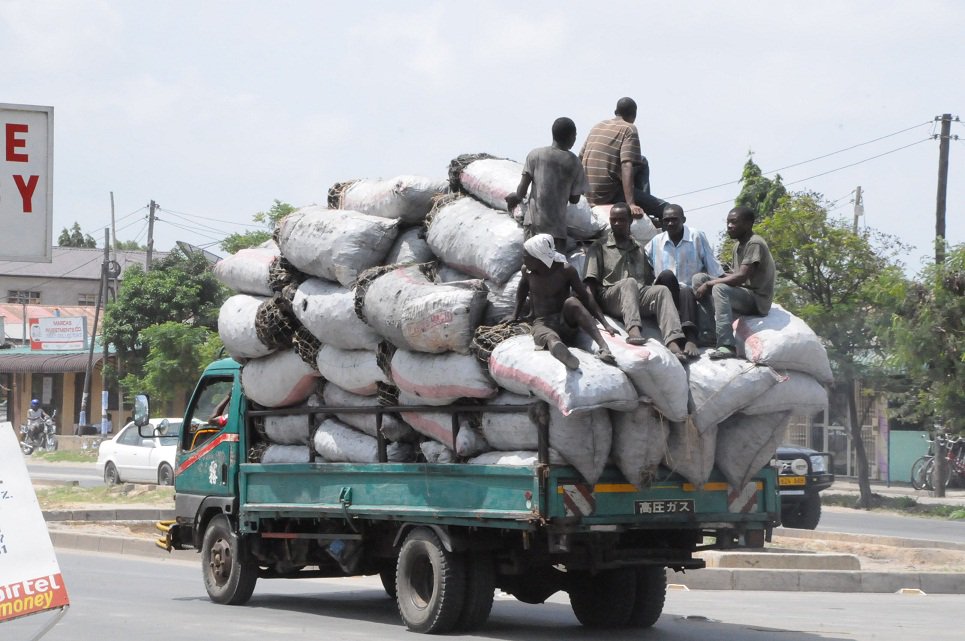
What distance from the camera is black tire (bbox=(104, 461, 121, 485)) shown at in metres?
26.7

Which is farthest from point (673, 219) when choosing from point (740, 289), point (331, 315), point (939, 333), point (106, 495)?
point (106, 495)

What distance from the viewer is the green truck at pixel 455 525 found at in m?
8.55

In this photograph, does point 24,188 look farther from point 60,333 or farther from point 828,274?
point 60,333

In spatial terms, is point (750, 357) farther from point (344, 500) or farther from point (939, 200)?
point (939, 200)

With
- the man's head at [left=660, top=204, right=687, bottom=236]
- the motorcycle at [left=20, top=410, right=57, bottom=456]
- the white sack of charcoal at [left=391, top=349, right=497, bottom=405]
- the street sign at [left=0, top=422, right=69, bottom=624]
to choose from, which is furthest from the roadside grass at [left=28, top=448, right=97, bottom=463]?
the street sign at [left=0, top=422, right=69, bottom=624]

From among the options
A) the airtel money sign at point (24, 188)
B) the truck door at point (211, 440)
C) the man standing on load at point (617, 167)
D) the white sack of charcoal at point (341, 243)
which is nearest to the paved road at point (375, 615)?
the truck door at point (211, 440)

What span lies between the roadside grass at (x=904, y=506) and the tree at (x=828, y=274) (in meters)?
0.42

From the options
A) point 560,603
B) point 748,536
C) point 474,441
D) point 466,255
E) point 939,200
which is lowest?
point 560,603

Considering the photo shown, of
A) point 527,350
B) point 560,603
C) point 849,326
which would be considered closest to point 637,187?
point 527,350

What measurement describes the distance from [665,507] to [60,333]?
1976 inches

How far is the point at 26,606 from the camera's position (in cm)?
626

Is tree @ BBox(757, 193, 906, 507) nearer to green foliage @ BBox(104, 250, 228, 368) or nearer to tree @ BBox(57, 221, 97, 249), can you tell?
green foliage @ BBox(104, 250, 228, 368)

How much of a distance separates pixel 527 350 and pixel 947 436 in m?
22.6

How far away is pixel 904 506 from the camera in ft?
81.1
